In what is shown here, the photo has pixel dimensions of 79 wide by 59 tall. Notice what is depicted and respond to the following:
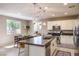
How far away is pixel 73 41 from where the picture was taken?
6.22ft

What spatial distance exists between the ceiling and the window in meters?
0.13

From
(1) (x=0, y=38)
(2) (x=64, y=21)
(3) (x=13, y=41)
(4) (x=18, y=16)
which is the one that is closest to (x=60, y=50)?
(2) (x=64, y=21)

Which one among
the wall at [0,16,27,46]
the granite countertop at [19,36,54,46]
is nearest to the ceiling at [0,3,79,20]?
the wall at [0,16,27,46]

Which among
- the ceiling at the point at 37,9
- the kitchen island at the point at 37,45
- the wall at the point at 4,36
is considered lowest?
the kitchen island at the point at 37,45

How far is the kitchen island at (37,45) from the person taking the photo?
1.93 metres

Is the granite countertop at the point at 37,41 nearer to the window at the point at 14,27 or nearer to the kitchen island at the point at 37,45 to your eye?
the kitchen island at the point at 37,45

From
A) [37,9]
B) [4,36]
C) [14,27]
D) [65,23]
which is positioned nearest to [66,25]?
[65,23]

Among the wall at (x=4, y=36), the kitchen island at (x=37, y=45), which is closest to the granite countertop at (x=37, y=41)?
the kitchen island at (x=37, y=45)

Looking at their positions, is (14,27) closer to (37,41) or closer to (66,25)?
(37,41)

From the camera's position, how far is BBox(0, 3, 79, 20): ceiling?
1907 mm

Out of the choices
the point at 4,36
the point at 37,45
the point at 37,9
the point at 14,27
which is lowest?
the point at 37,45

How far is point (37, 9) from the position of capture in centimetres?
192

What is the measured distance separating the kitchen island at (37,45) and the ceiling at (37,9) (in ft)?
1.35

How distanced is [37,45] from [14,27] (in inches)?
21.9
